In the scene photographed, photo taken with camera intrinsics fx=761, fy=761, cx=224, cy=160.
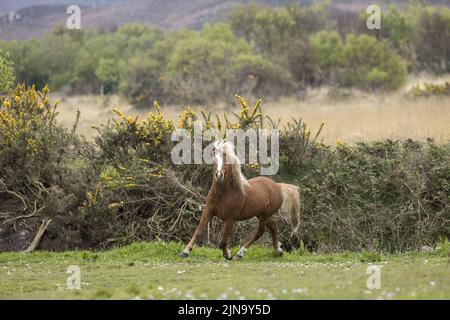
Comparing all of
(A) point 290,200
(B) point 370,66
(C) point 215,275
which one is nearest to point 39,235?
(A) point 290,200

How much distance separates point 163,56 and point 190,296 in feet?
162

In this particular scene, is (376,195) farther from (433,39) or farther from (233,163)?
(433,39)

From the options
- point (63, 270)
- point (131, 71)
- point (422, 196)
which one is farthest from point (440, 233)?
point (131, 71)

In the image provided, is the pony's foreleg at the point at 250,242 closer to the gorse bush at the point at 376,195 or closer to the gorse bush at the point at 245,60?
the gorse bush at the point at 376,195

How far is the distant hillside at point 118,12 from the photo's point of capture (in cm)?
12069

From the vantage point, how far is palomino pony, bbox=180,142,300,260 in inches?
531

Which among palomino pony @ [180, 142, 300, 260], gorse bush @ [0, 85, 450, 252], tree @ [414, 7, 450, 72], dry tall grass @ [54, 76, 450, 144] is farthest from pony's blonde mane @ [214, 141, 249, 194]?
tree @ [414, 7, 450, 72]

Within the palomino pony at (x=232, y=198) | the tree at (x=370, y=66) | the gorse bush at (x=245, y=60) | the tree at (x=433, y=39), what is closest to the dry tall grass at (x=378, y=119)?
the palomino pony at (x=232, y=198)

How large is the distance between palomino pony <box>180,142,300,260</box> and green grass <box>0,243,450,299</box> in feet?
1.89

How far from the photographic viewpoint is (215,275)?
11.7 meters
